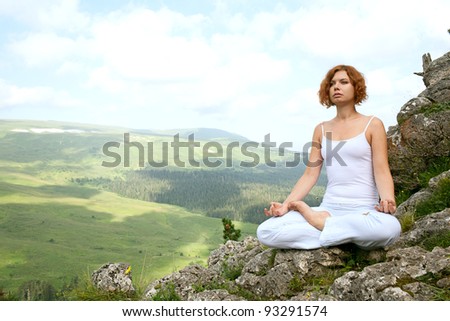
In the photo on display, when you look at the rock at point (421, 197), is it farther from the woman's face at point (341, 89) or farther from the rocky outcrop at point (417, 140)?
the woman's face at point (341, 89)

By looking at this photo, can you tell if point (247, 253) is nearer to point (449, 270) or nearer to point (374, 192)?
point (374, 192)

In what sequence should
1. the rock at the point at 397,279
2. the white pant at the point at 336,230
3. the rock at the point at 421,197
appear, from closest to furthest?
the rock at the point at 397,279
the white pant at the point at 336,230
the rock at the point at 421,197

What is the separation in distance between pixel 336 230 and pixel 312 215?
0.48m

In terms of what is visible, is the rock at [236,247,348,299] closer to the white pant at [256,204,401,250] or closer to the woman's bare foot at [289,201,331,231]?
the white pant at [256,204,401,250]

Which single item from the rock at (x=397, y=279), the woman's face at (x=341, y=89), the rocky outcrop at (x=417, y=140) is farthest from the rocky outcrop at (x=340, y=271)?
the woman's face at (x=341, y=89)

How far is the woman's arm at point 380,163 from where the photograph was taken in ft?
25.8

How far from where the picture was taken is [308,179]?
870 centimetres

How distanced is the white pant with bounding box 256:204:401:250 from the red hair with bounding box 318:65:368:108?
1.97 meters

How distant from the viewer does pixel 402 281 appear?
6.93m

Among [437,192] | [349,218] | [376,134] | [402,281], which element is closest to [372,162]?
[376,134]

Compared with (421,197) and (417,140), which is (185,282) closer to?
(421,197)

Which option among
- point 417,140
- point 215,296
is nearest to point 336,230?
point 215,296

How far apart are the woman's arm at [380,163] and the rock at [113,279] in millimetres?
5464
